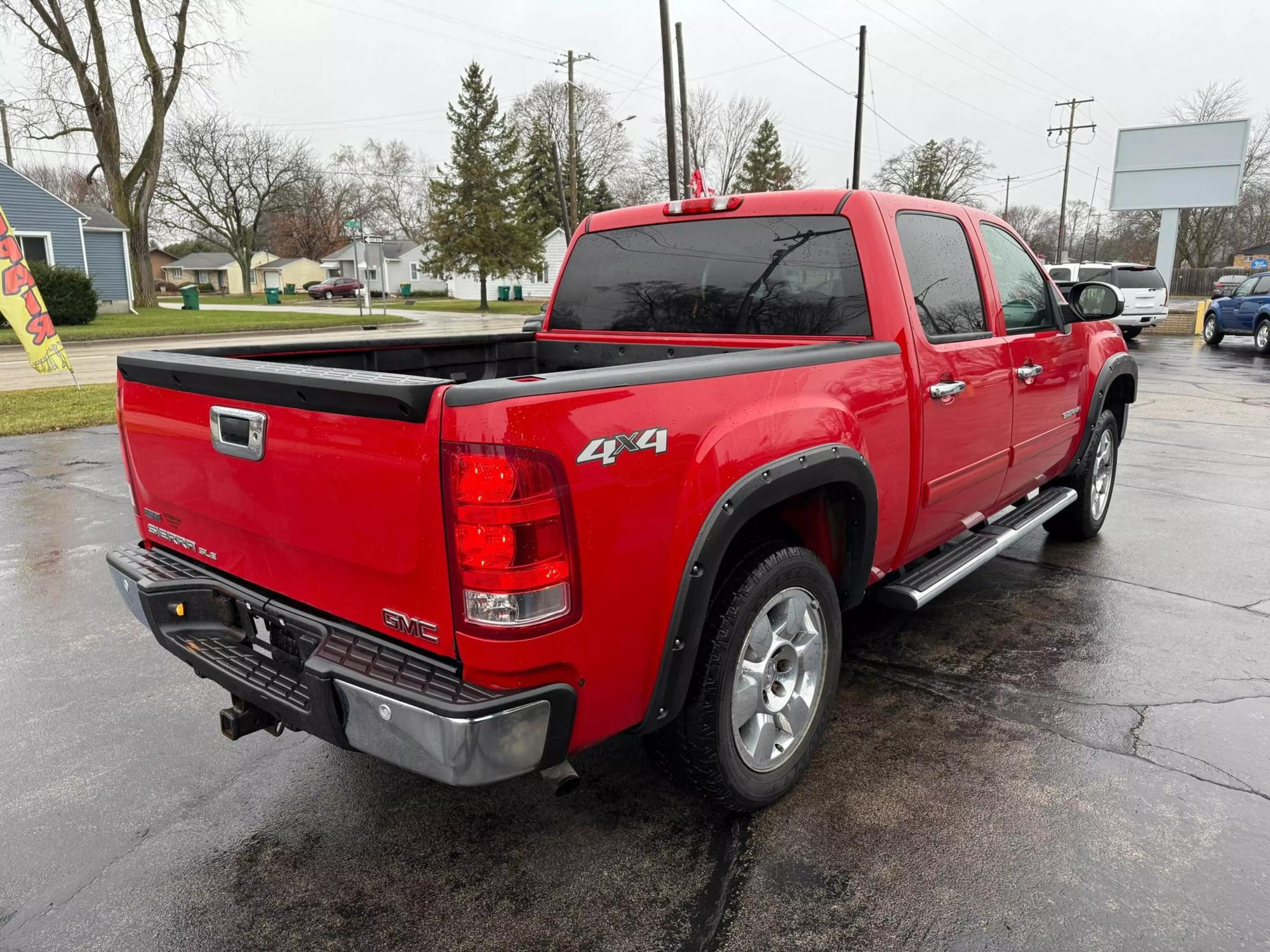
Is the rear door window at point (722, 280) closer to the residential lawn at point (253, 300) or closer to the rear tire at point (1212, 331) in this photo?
the rear tire at point (1212, 331)

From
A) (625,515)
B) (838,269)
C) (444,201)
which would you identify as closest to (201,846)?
(625,515)

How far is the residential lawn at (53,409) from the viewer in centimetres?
1033

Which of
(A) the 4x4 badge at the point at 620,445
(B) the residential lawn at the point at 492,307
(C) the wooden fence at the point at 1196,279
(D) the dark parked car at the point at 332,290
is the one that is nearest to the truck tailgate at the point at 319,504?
(A) the 4x4 badge at the point at 620,445

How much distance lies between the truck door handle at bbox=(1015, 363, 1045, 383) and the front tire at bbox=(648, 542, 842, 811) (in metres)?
1.82

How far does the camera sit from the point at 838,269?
Result: 3348 mm

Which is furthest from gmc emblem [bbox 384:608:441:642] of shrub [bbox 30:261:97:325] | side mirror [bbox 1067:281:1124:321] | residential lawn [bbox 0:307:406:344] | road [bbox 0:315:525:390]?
shrub [bbox 30:261:97:325]

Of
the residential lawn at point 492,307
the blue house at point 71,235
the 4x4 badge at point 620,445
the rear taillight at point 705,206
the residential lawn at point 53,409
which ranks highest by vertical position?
the blue house at point 71,235

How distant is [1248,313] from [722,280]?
2163 cm

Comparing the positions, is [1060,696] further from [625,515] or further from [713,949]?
[625,515]

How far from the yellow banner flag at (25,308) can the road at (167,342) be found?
228 cm

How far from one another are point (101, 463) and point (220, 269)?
94458mm

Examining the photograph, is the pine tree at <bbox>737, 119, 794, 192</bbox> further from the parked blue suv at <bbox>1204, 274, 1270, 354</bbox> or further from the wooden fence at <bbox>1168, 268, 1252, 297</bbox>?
the parked blue suv at <bbox>1204, 274, 1270, 354</bbox>

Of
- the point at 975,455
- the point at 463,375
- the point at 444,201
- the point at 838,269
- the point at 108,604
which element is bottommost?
the point at 108,604

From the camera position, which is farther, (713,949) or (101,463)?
(101,463)
